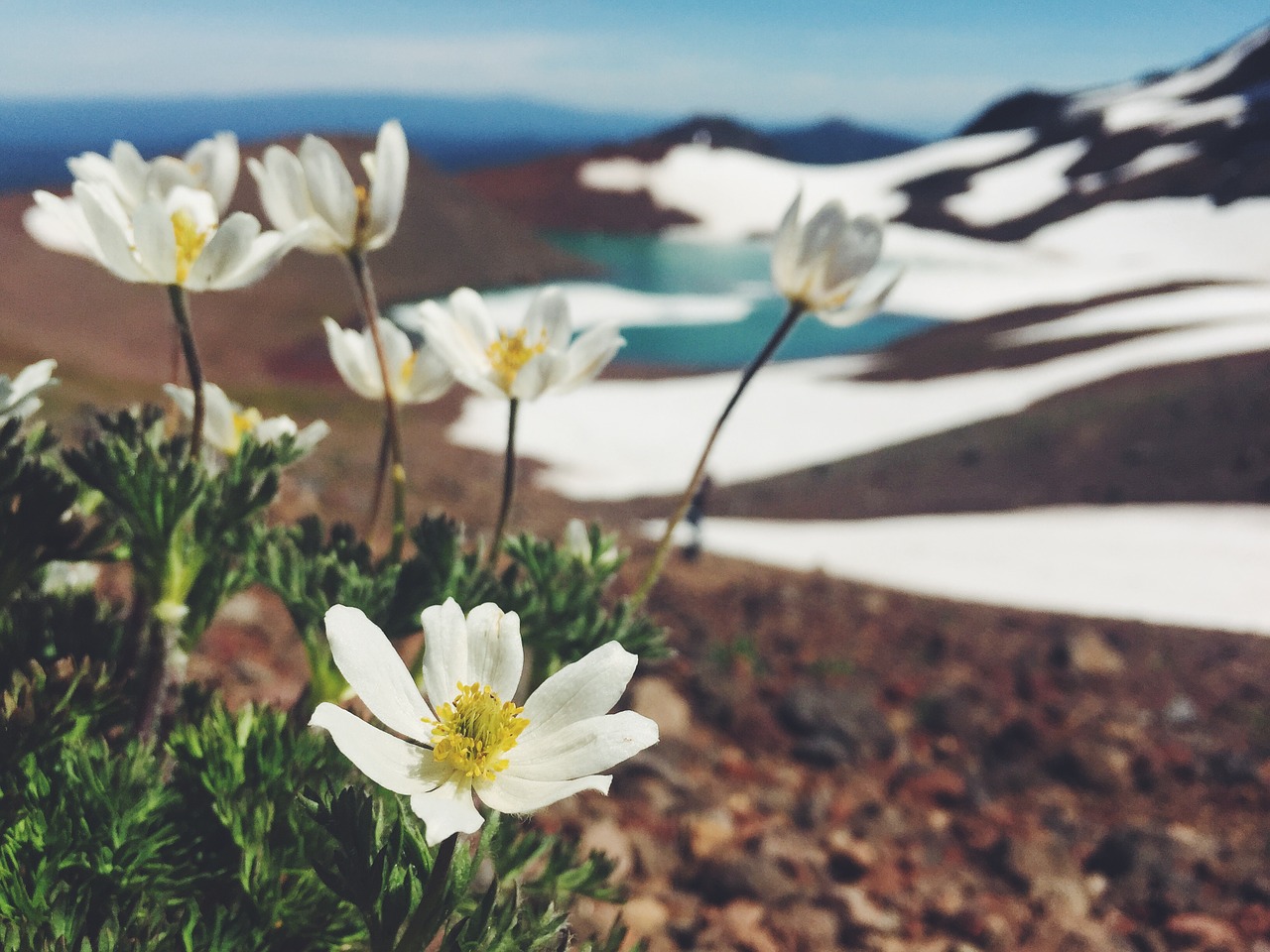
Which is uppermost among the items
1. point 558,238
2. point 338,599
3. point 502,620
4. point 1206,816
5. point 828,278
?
point 828,278

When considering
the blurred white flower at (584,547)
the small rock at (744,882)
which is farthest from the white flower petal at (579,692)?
the small rock at (744,882)

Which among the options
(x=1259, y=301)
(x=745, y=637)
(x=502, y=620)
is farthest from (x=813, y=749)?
(x=1259, y=301)

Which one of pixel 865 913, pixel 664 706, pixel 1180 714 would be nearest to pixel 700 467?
pixel 865 913

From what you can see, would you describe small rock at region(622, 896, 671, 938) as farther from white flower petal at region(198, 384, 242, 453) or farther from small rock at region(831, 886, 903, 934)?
white flower petal at region(198, 384, 242, 453)

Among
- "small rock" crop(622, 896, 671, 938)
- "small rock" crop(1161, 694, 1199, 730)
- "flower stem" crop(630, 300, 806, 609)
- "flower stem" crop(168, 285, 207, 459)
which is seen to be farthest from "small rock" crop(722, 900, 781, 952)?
"small rock" crop(1161, 694, 1199, 730)

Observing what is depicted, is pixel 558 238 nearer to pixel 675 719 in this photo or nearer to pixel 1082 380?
pixel 1082 380

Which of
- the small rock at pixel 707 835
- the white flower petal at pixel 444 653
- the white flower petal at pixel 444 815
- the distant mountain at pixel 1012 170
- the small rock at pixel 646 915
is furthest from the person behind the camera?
the distant mountain at pixel 1012 170

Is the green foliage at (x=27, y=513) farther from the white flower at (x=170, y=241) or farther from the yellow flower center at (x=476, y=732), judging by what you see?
the yellow flower center at (x=476, y=732)
